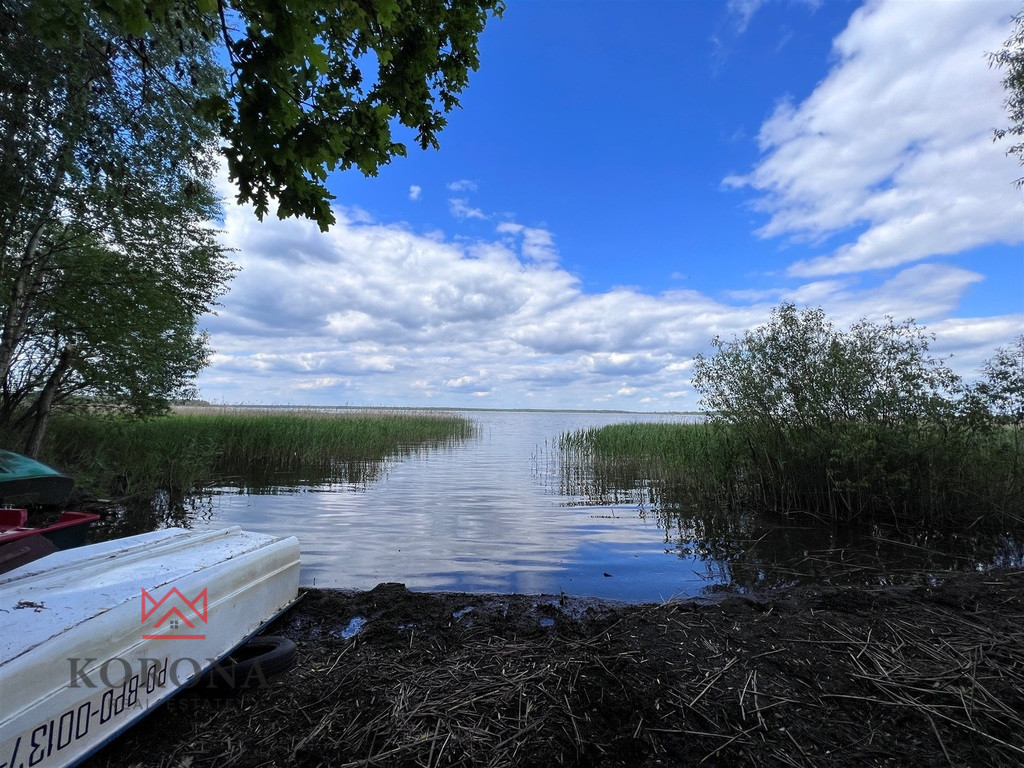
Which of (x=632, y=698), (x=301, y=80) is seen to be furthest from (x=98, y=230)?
(x=632, y=698)

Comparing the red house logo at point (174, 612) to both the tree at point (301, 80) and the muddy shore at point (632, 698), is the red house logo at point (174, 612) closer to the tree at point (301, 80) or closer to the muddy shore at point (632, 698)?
the muddy shore at point (632, 698)

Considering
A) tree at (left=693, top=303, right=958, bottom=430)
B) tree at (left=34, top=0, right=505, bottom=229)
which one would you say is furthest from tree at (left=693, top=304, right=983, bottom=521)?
tree at (left=34, top=0, right=505, bottom=229)

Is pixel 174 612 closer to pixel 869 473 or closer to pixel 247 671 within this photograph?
pixel 247 671

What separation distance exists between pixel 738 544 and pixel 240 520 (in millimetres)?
8672

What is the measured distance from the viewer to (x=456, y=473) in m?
16.2

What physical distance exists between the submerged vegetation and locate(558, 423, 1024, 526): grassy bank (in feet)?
0.07

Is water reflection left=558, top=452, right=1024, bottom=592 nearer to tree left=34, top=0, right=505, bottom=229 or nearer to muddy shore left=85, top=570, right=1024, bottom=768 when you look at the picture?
muddy shore left=85, top=570, right=1024, bottom=768

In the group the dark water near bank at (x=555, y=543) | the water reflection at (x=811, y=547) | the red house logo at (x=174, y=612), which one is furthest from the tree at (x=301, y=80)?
the water reflection at (x=811, y=547)

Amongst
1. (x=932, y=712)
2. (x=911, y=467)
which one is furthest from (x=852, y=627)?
(x=911, y=467)

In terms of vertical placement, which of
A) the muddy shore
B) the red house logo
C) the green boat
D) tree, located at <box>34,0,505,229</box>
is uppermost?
tree, located at <box>34,0,505,229</box>

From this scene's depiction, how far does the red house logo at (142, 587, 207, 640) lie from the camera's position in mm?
2664

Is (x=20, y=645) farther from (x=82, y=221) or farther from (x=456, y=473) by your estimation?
(x=456, y=473)

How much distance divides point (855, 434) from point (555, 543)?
5647 mm

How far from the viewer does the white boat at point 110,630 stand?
202 cm
